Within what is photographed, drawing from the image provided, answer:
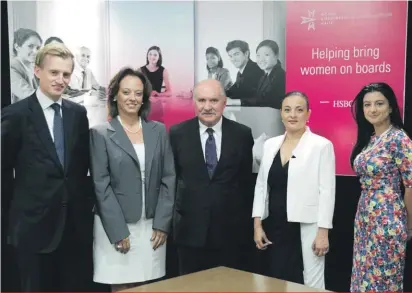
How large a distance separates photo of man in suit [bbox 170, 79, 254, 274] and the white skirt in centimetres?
34

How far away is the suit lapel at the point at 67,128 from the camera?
119 inches

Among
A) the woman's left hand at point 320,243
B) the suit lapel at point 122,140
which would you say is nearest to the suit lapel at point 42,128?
the suit lapel at point 122,140

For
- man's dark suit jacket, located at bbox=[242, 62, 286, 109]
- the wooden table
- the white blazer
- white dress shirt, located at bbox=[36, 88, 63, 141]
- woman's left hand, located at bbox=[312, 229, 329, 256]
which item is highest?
man's dark suit jacket, located at bbox=[242, 62, 286, 109]

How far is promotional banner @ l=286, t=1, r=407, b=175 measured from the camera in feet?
12.0

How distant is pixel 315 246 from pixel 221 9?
2.19 meters

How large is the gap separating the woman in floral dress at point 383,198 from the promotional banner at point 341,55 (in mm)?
498

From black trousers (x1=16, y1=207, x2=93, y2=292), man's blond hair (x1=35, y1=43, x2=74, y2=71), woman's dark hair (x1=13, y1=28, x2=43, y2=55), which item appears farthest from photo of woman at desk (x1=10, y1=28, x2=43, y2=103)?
black trousers (x1=16, y1=207, x2=93, y2=292)

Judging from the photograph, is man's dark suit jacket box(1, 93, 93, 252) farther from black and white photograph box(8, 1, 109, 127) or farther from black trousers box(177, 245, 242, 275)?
black and white photograph box(8, 1, 109, 127)

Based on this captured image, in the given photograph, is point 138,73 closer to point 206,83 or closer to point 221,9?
point 206,83

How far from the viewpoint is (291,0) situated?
157 inches

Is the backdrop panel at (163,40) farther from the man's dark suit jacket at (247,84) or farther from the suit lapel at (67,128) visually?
the suit lapel at (67,128)

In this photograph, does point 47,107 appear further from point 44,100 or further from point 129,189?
point 129,189

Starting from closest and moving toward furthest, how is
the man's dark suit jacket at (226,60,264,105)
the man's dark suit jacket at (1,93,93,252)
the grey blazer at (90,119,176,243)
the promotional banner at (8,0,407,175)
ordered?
the man's dark suit jacket at (1,93,93,252)
the grey blazer at (90,119,176,243)
the promotional banner at (8,0,407,175)
the man's dark suit jacket at (226,60,264,105)

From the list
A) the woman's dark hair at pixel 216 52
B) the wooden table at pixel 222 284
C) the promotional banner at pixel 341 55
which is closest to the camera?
the wooden table at pixel 222 284
